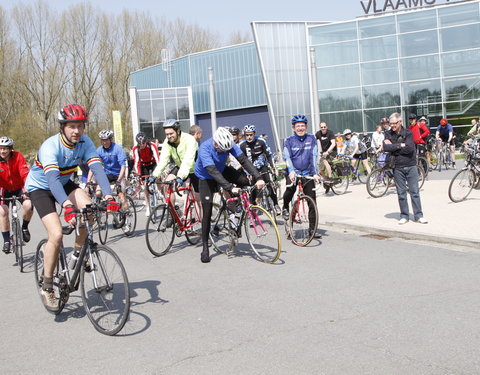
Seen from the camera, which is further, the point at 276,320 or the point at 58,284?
the point at 58,284

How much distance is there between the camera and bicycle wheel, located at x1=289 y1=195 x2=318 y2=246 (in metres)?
8.62

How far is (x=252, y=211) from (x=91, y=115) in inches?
2133

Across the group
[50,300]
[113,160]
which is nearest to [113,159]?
[113,160]

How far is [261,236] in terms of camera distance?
7.76 m

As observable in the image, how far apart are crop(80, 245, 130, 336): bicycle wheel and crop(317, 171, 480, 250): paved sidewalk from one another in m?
5.15

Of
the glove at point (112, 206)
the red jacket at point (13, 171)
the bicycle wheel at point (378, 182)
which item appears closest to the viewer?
the glove at point (112, 206)

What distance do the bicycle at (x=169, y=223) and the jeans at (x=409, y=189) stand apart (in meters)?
3.55

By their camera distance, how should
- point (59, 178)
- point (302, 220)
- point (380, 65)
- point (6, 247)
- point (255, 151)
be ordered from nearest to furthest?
1. point (59, 178)
2. point (302, 220)
3. point (6, 247)
4. point (255, 151)
5. point (380, 65)

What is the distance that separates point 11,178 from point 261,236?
3.93m

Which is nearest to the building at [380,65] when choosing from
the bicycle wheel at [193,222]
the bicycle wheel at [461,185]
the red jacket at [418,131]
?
the red jacket at [418,131]

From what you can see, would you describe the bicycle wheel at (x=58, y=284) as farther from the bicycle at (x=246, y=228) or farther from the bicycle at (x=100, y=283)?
the bicycle at (x=246, y=228)

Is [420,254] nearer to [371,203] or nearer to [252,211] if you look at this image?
[252,211]

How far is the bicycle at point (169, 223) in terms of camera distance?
27.9 feet

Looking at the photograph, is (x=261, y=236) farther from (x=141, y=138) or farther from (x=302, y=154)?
(x=141, y=138)
